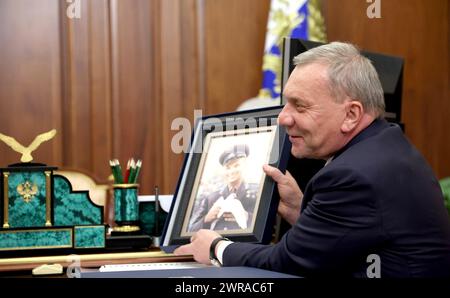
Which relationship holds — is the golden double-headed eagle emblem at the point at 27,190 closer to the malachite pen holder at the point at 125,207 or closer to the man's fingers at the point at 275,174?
the malachite pen holder at the point at 125,207

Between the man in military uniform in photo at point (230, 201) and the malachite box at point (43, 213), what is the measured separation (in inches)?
12.9

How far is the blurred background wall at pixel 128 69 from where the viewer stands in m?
4.23

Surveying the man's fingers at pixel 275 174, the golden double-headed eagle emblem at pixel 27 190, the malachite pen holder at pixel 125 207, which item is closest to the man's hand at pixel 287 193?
the man's fingers at pixel 275 174

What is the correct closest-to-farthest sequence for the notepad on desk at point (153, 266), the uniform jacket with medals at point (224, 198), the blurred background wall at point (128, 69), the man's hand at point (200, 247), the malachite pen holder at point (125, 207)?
the notepad on desk at point (153, 266) → the man's hand at point (200, 247) → the uniform jacket with medals at point (224, 198) → the malachite pen holder at point (125, 207) → the blurred background wall at point (128, 69)

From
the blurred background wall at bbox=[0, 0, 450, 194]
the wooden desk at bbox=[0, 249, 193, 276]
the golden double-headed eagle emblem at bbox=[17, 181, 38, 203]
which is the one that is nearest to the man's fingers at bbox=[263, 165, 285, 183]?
the wooden desk at bbox=[0, 249, 193, 276]

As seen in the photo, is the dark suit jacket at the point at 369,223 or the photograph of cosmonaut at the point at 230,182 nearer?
the dark suit jacket at the point at 369,223

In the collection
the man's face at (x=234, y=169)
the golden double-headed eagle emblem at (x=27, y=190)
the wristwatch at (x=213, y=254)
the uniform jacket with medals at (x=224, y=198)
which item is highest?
the man's face at (x=234, y=169)

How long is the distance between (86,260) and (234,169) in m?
0.55

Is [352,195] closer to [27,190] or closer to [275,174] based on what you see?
[275,174]

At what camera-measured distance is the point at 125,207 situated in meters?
2.08

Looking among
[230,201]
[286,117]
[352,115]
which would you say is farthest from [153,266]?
[352,115]

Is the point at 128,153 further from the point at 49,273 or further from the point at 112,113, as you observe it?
the point at 49,273

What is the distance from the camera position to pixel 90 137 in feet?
14.2
